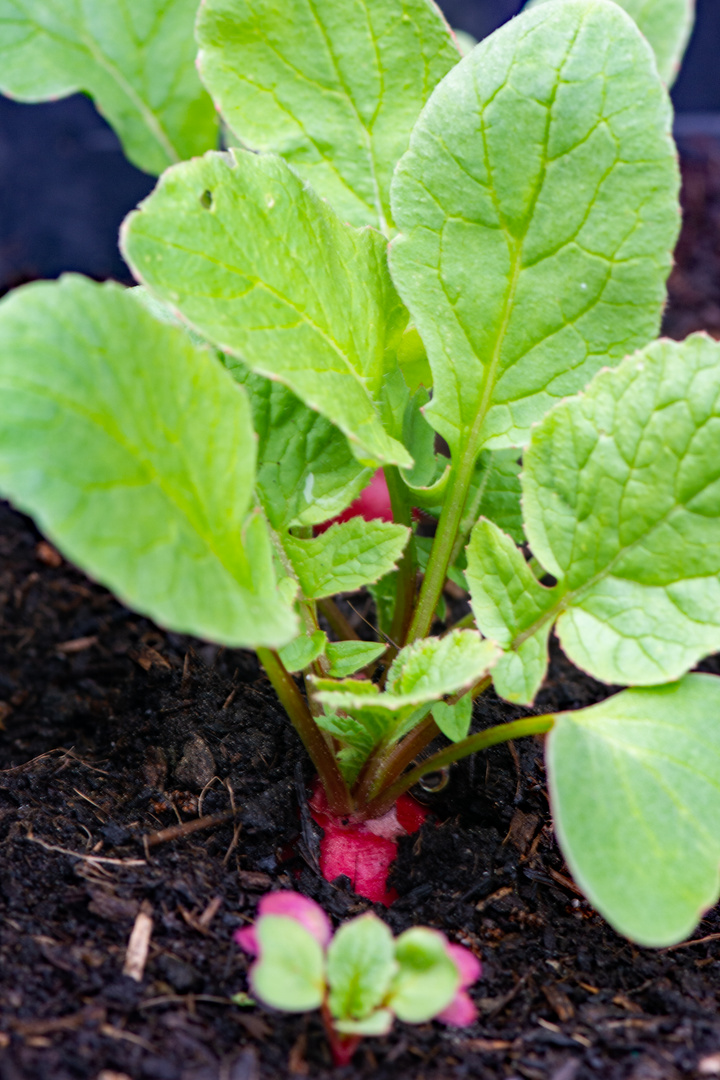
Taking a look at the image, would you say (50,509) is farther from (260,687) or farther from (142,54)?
(142,54)

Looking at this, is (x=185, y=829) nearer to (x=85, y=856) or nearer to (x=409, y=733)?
(x=85, y=856)

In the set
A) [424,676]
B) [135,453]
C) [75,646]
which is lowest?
[75,646]

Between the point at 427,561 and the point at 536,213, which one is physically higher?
the point at 536,213

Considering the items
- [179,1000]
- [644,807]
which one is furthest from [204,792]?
[644,807]

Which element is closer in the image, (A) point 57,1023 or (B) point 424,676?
(A) point 57,1023

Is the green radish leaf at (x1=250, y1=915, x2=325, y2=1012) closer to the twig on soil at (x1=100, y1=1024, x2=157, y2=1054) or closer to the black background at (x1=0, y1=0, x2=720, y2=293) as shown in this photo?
the twig on soil at (x1=100, y1=1024, x2=157, y2=1054)

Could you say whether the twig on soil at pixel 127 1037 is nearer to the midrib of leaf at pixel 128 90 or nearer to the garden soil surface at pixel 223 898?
the garden soil surface at pixel 223 898

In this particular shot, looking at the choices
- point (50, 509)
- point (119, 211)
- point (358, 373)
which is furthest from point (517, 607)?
point (119, 211)

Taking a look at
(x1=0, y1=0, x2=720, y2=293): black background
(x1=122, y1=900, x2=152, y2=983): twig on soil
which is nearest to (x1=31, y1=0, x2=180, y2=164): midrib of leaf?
(x1=0, y1=0, x2=720, y2=293): black background
